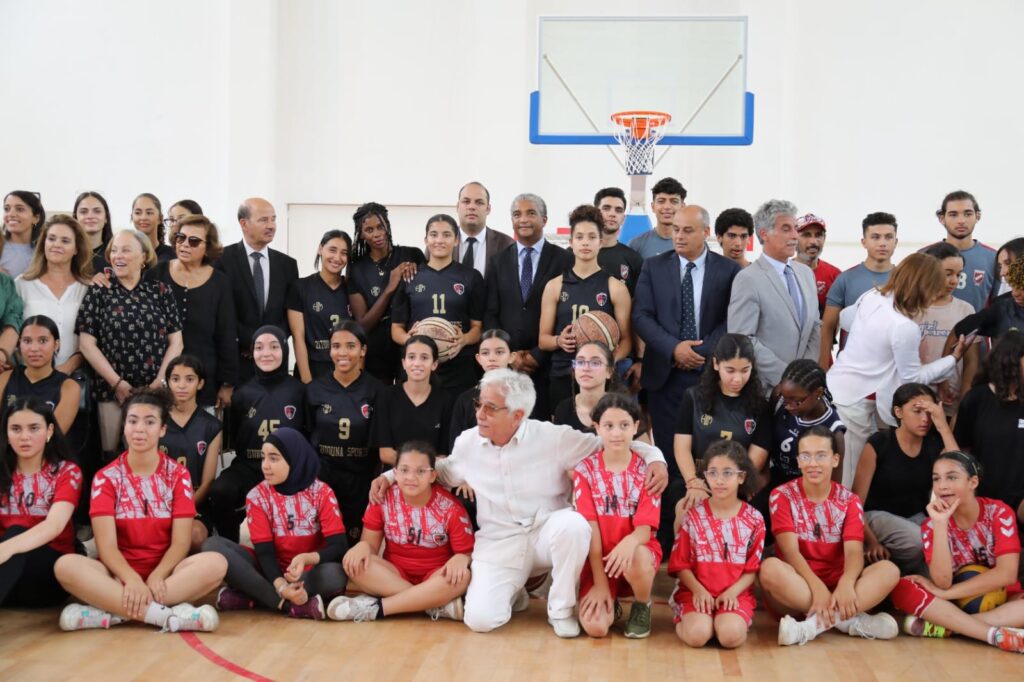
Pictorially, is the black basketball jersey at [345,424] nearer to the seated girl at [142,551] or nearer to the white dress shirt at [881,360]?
the seated girl at [142,551]

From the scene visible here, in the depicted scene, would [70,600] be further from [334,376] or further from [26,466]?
[334,376]

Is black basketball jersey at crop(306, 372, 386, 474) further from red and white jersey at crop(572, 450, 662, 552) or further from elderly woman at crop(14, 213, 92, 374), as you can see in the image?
red and white jersey at crop(572, 450, 662, 552)

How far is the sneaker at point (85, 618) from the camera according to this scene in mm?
4160

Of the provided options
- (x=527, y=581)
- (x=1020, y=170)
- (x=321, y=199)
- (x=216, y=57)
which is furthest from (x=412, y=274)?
(x=1020, y=170)

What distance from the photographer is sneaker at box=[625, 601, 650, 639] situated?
420 centimetres

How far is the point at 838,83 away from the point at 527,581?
26.1 ft

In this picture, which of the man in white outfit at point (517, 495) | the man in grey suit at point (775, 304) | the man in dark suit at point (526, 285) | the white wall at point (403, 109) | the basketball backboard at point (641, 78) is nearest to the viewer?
the man in white outfit at point (517, 495)

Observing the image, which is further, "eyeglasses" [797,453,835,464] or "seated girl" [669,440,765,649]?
"eyeglasses" [797,453,835,464]

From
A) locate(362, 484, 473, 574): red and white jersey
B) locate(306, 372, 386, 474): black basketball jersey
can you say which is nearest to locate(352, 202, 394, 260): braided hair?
locate(306, 372, 386, 474): black basketball jersey

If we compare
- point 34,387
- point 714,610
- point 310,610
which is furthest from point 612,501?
point 34,387

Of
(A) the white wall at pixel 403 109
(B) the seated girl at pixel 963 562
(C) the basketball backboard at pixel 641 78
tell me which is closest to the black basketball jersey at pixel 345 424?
(B) the seated girl at pixel 963 562

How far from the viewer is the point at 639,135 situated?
30.6 ft

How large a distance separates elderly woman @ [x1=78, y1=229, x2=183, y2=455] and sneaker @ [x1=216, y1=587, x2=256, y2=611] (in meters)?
1.15

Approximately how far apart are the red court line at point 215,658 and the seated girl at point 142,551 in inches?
2.9
